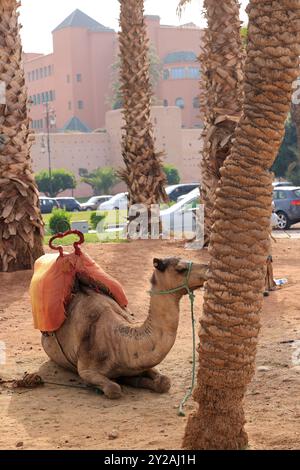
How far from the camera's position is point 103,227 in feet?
86.3

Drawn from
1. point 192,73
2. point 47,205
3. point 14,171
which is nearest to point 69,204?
point 47,205

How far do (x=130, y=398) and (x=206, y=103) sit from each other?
34.2 feet

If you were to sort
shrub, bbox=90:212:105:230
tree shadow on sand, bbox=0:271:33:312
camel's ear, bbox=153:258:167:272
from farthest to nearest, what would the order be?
shrub, bbox=90:212:105:230, tree shadow on sand, bbox=0:271:33:312, camel's ear, bbox=153:258:167:272

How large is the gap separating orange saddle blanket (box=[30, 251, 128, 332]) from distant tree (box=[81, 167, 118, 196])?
189 ft

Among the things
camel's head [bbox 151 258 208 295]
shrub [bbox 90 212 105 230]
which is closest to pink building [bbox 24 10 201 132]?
shrub [bbox 90 212 105 230]

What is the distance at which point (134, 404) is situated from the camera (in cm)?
667

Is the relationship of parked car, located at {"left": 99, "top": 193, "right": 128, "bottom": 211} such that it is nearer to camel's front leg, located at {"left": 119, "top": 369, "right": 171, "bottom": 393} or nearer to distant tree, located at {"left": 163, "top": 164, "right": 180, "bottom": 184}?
distant tree, located at {"left": 163, "top": 164, "right": 180, "bottom": 184}

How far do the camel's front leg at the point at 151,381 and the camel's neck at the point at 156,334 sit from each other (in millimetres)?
295

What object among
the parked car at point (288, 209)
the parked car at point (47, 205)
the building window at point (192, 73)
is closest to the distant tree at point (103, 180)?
the parked car at point (47, 205)

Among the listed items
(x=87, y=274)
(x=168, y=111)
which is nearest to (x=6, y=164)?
(x=87, y=274)

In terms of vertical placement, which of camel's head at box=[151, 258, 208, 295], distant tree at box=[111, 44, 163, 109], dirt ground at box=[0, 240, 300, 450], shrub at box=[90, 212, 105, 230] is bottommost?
shrub at box=[90, 212, 105, 230]

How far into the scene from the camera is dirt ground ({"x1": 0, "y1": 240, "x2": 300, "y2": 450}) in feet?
18.4

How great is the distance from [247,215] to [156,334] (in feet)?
6.14

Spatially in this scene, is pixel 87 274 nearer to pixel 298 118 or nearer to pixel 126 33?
pixel 126 33
